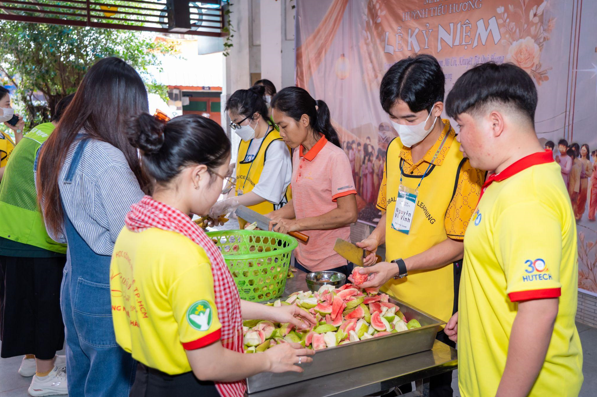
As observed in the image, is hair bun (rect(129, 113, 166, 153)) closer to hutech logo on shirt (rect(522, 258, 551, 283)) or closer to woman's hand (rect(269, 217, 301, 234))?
hutech logo on shirt (rect(522, 258, 551, 283))

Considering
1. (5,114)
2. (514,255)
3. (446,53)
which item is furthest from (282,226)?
(5,114)

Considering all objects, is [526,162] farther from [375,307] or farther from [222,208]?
[222,208]

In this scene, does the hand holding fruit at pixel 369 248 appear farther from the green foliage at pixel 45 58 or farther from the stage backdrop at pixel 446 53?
the green foliage at pixel 45 58

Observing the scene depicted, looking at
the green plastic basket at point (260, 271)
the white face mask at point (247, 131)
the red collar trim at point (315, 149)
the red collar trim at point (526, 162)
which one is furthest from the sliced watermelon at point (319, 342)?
the white face mask at point (247, 131)

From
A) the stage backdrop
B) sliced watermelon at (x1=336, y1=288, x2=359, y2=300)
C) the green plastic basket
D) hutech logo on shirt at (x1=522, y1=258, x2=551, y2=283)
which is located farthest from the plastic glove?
the stage backdrop

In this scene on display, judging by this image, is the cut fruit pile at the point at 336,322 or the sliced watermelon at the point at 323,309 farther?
the sliced watermelon at the point at 323,309

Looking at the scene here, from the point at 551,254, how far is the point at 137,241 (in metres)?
0.91

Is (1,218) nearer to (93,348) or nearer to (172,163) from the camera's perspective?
(93,348)

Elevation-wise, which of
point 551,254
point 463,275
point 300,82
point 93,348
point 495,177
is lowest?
point 93,348

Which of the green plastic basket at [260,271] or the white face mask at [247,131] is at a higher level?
the white face mask at [247,131]

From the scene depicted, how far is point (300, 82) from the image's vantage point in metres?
6.04

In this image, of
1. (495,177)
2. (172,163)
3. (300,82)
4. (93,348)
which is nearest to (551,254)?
(495,177)

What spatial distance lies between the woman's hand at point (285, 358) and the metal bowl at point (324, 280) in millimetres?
724

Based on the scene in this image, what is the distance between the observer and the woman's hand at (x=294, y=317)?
4.82 ft
